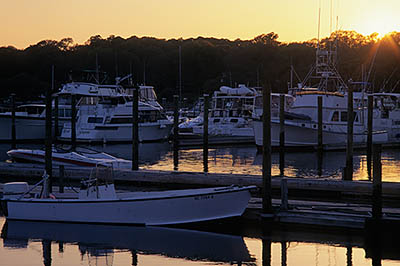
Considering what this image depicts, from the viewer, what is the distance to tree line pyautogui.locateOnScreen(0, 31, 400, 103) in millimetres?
88750

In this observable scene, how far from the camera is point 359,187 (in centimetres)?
2020

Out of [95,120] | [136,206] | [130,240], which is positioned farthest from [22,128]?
[130,240]

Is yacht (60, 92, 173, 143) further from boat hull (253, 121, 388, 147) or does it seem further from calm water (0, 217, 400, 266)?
calm water (0, 217, 400, 266)

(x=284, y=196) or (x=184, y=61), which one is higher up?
(x=184, y=61)

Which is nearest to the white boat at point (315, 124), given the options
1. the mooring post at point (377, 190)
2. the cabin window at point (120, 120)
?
the cabin window at point (120, 120)

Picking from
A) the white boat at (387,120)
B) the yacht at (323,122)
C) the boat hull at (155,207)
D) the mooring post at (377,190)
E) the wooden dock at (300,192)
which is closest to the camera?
the mooring post at (377,190)

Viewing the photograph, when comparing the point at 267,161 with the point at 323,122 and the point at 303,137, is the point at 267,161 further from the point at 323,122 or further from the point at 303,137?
the point at 323,122

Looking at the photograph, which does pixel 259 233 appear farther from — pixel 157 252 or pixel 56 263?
pixel 56 263

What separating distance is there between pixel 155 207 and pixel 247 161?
19.0 metres

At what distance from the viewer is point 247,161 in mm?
36094

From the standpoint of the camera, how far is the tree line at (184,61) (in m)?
88.8

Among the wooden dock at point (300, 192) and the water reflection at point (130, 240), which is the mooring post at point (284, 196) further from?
the water reflection at point (130, 240)

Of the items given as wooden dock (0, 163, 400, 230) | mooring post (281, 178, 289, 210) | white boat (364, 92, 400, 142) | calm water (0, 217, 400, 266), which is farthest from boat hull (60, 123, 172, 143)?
mooring post (281, 178, 289, 210)

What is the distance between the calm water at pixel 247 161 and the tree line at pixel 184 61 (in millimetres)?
44788
